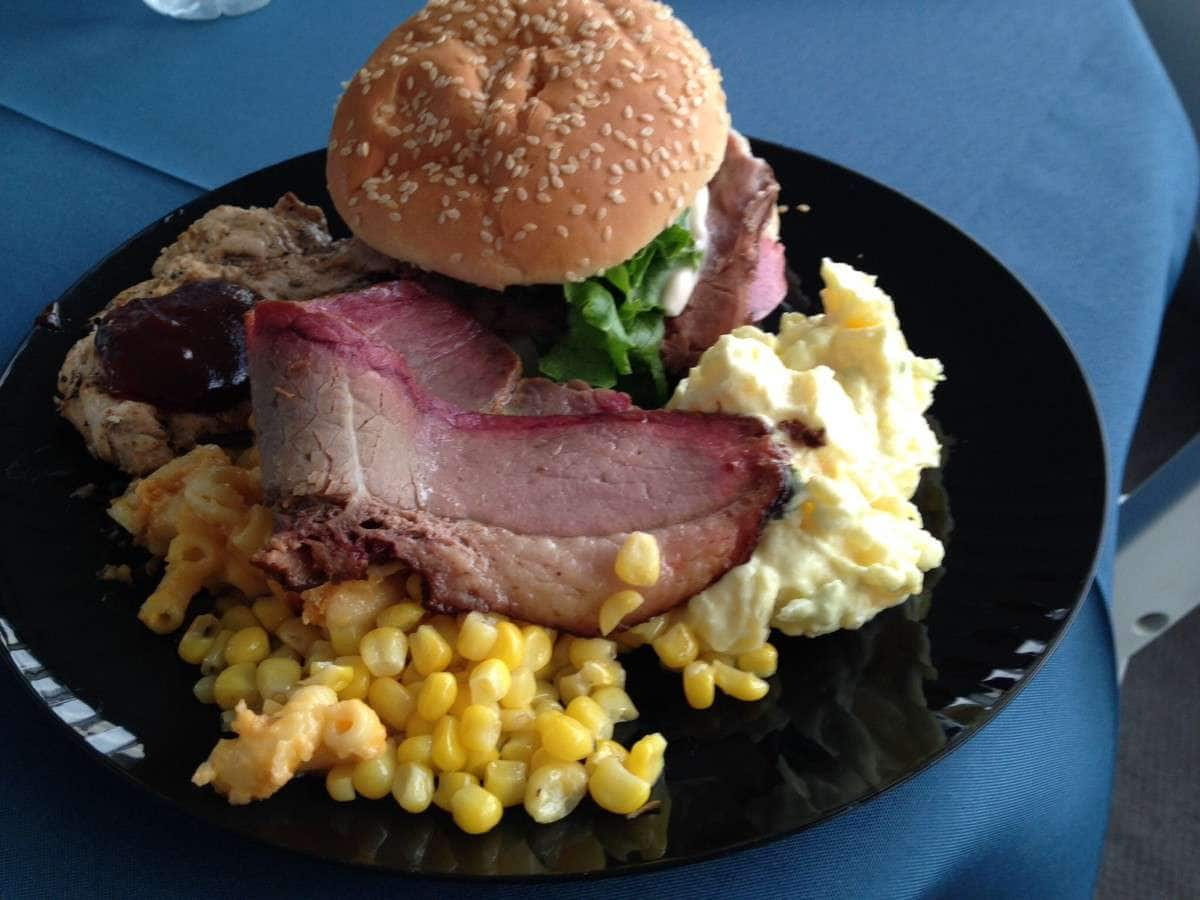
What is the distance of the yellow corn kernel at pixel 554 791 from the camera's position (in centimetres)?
186

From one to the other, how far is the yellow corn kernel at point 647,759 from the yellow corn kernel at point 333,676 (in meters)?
0.54

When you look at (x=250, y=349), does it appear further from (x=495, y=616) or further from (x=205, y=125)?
(x=205, y=125)

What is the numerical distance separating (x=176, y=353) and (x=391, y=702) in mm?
1096

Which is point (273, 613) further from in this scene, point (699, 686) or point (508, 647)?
point (699, 686)

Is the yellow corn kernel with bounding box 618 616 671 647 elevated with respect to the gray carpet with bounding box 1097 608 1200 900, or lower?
elevated

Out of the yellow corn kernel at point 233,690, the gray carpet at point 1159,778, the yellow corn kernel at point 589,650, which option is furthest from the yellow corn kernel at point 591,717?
the gray carpet at point 1159,778

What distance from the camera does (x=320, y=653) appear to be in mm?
2141

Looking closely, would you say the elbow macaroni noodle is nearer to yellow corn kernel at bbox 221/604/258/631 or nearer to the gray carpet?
yellow corn kernel at bbox 221/604/258/631

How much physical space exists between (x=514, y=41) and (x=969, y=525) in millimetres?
1587

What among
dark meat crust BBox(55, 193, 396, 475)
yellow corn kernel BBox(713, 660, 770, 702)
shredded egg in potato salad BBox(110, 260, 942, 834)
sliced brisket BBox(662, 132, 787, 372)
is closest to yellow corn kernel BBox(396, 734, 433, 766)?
shredded egg in potato salad BBox(110, 260, 942, 834)

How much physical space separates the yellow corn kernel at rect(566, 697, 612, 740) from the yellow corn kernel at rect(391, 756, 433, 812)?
29cm

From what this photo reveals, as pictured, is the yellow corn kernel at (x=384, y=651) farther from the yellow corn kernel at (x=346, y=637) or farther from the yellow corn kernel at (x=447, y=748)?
the yellow corn kernel at (x=447, y=748)

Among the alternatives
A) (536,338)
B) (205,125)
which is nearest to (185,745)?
(536,338)

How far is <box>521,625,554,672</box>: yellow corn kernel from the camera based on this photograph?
82.9 inches
